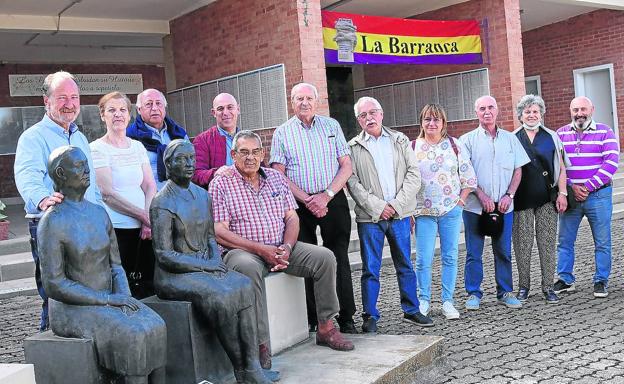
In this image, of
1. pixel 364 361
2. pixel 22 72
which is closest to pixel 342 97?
pixel 22 72

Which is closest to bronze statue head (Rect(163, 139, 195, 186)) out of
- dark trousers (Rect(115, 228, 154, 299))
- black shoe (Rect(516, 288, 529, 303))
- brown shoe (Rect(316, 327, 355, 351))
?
dark trousers (Rect(115, 228, 154, 299))

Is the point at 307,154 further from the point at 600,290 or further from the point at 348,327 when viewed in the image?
the point at 600,290

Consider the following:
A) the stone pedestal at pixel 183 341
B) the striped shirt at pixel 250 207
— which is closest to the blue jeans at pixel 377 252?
the striped shirt at pixel 250 207

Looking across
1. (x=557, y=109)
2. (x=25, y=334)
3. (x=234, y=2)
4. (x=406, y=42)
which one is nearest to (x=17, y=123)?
(x=234, y=2)

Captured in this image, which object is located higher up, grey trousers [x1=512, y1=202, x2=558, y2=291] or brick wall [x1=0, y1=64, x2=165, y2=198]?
brick wall [x1=0, y1=64, x2=165, y2=198]

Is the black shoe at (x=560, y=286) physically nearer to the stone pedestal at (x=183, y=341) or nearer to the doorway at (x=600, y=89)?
the stone pedestal at (x=183, y=341)

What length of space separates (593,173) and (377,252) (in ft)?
6.86

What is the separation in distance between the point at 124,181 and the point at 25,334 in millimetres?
2223

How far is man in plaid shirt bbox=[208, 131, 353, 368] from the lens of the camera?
152 inches

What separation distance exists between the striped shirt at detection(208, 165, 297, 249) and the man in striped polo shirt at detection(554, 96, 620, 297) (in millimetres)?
2829

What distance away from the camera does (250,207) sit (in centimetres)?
393

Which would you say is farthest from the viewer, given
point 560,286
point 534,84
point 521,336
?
point 534,84

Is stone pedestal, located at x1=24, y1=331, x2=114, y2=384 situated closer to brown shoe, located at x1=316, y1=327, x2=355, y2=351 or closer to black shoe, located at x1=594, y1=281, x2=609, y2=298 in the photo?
brown shoe, located at x1=316, y1=327, x2=355, y2=351

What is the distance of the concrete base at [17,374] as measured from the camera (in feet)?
8.15
